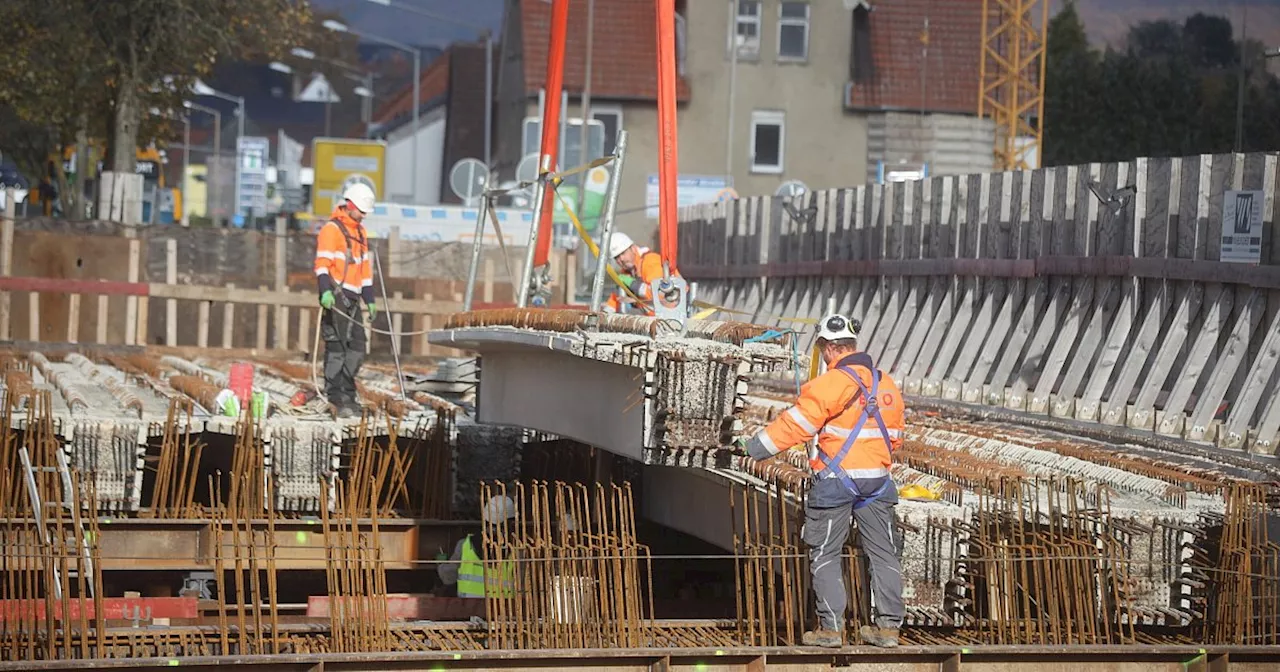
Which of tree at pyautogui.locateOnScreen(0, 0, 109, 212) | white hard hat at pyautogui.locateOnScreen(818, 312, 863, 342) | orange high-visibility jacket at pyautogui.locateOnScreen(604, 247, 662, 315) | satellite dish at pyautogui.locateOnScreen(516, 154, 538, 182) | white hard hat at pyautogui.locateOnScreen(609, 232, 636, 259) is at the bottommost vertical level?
white hard hat at pyautogui.locateOnScreen(818, 312, 863, 342)

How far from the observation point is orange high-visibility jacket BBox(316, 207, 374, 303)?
53.1ft

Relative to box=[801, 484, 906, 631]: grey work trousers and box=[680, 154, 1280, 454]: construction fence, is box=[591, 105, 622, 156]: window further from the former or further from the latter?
box=[801, 484, 906, 631]: grey work trousers

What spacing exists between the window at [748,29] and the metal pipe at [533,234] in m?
35.2

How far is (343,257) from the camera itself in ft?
53.6

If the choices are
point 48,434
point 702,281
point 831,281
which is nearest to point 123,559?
point 48,434

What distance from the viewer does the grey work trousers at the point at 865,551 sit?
1045 cm

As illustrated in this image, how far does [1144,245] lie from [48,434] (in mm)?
9630

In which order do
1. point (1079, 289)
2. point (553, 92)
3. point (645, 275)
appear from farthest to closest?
point (1079, 289) < point (645, 275) < point (553, 92)

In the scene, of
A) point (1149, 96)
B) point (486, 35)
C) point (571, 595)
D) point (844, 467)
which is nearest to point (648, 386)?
point (844, 467)

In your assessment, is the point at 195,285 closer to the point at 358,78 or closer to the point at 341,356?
the point at 341,356

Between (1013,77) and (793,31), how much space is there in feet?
24.3

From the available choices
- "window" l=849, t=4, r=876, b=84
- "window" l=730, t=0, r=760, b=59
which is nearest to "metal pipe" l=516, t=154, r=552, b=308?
"window" l=730, t=0, r=760, b=59

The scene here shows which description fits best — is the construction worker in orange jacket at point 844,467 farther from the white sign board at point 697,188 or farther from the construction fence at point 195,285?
the white sign board at point 697,188

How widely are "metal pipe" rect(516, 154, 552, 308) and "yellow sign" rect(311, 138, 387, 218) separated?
118 ft
